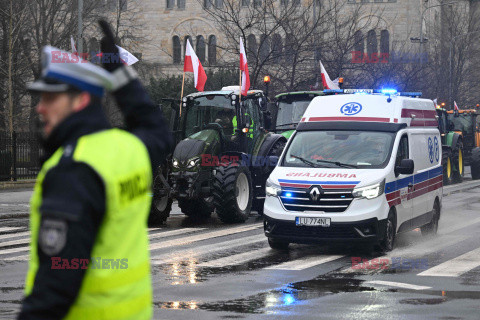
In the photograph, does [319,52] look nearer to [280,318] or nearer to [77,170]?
[280,318]

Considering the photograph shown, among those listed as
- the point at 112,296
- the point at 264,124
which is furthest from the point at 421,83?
the point at 112,296

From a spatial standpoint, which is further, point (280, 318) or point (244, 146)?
point (244, 146)

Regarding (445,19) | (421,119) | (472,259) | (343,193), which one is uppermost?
(445,19)

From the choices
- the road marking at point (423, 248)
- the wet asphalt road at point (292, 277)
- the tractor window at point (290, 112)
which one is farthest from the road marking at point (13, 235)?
the tractor window at point (290, 112)

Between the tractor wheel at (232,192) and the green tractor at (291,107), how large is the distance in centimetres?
565

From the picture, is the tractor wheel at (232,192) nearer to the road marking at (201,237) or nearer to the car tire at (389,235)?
the road marking at (201,237)

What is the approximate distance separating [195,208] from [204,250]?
515 centimetres

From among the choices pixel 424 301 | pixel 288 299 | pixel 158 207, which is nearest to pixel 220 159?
pixel 158 207

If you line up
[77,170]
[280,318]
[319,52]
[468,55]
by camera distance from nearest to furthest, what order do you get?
[77,170] → [280,318] → [319,52] → [468,55]

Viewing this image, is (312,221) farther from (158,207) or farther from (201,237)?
(158,207)

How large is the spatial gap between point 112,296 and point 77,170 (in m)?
0.45

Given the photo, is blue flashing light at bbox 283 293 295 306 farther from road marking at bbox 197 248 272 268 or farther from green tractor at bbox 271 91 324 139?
green tractor at bbox 271 91 324 139

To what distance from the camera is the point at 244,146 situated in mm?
18062

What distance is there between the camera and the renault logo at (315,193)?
12.7 m
